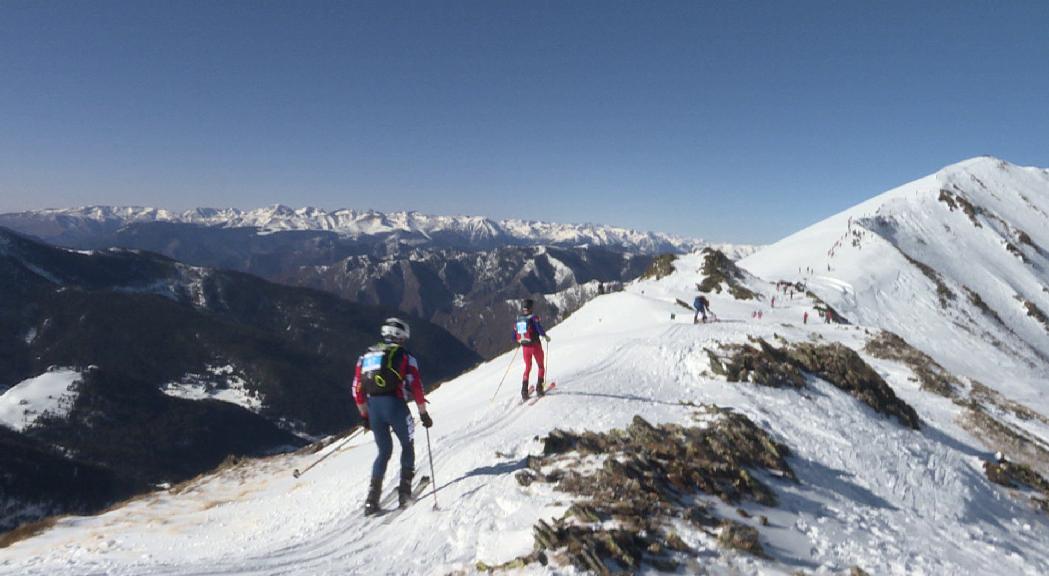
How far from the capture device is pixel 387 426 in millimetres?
10578

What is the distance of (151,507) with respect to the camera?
544 inches

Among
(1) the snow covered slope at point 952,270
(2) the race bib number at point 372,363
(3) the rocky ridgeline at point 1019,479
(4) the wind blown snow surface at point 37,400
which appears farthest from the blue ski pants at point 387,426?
(4) the wind blown snow surface at point 37,400

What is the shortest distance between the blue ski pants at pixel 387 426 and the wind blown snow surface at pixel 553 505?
1052 mm

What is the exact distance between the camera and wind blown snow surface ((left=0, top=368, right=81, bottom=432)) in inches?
6845

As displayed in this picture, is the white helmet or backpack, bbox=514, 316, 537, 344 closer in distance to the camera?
the white helmet

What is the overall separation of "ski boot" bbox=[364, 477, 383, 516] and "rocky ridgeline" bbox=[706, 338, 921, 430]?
51.2 feet

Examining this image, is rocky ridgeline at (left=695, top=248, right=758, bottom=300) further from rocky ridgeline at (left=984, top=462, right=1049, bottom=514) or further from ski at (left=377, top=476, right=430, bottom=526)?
ski at (left=377, top=476, right=430, bottom=526)

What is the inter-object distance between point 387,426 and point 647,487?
5.74m

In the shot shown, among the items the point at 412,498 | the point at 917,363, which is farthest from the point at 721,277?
the point at 412,498

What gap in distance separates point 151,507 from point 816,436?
2129cm

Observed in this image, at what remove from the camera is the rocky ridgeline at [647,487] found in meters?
7.65

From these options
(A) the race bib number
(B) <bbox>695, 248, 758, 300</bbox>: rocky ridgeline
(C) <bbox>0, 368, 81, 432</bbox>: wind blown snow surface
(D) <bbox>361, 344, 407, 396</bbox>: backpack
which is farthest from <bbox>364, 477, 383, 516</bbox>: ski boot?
(C) <bbox>0, 368, 81, 432</bbox>: wind blown snow surface

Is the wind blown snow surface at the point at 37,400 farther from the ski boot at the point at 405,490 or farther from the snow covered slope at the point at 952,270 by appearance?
the snow covered slope at the point at 952,270

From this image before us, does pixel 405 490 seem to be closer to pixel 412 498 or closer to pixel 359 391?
pixel 412 498
